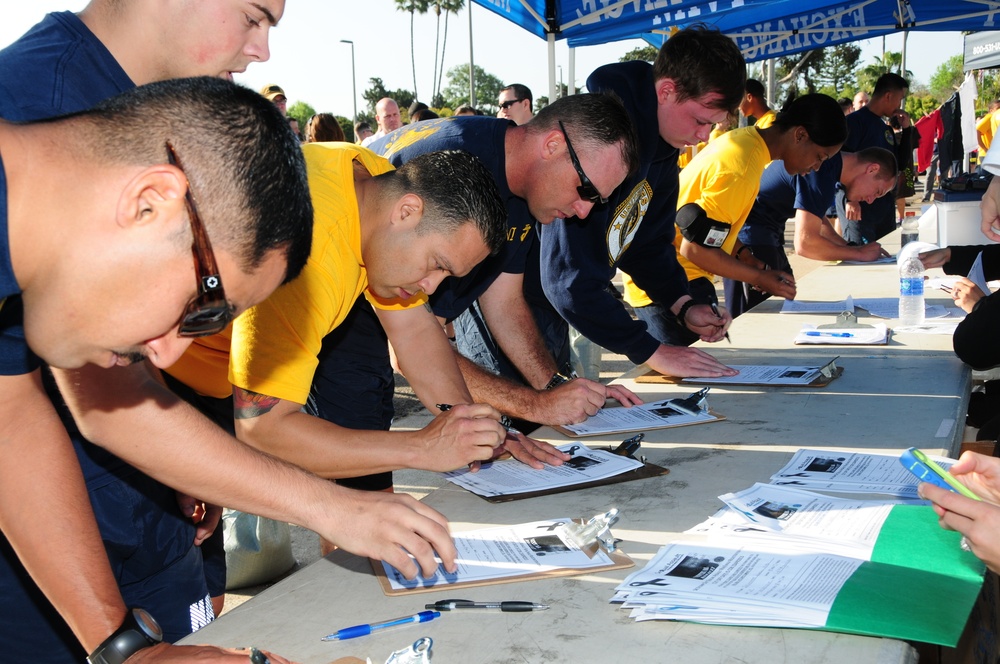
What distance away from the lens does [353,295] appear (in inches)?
71.6

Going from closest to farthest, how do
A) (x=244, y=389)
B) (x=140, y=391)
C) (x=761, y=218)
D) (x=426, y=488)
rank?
1. (x=140, y=391)
2. (x=244, y=389)
3. (x=426, y=488)
4. (x=761, y=218)

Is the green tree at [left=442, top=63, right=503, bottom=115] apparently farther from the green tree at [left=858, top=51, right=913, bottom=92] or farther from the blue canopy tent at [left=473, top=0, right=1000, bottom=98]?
the blue canopy tent at [left=473, top=0, right=1000, bottom=98]

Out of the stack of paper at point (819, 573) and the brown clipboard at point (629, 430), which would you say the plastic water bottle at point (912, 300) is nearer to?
the brown clipboard at point (629, 430)

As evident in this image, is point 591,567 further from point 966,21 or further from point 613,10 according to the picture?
point 966,21

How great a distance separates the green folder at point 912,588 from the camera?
1181mm

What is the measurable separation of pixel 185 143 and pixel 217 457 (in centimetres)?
55

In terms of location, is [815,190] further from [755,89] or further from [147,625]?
[147,625]

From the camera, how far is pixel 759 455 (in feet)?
6.70

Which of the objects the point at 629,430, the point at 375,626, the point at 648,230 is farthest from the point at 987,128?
the point at 375,626

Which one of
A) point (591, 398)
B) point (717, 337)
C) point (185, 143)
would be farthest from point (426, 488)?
point (185, 143)

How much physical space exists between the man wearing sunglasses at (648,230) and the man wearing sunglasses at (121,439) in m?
1.44

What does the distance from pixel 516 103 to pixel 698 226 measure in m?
4.23

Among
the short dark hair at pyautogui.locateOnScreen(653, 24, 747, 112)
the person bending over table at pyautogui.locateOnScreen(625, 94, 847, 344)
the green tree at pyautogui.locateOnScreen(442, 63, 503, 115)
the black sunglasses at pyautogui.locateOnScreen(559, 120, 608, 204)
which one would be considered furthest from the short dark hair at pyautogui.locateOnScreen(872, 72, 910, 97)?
the green tree at pyautogui.locateOnScreen(442, 63, 503, 115)

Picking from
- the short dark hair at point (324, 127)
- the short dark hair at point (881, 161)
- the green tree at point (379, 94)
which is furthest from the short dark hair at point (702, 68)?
the green tree at point (379, 94)
